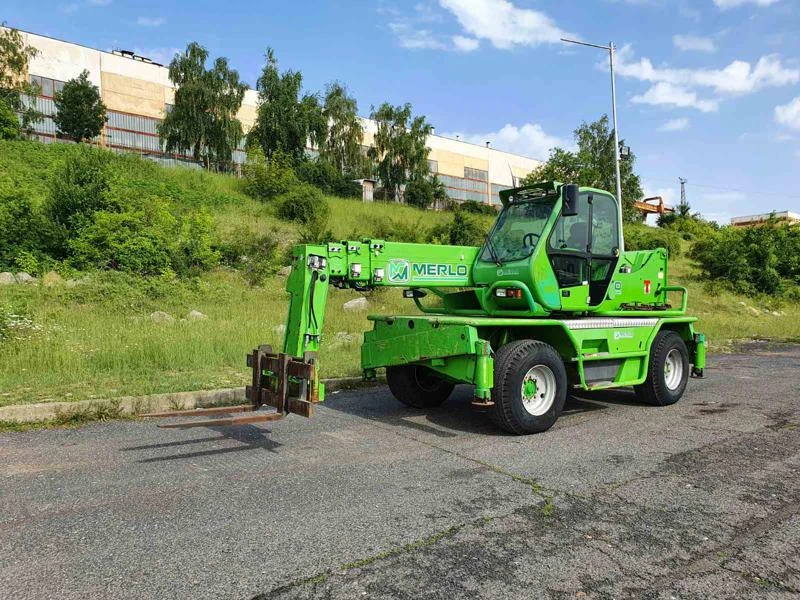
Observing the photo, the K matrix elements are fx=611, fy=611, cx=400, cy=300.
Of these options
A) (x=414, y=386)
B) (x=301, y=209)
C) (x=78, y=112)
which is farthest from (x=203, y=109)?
(x=414, y=386)

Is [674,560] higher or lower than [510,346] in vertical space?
lower

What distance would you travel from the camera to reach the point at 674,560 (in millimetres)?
Result: 3725

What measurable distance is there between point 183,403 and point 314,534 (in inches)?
180

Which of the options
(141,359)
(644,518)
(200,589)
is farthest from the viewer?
(141,359)

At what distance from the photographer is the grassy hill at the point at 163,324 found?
29.2 ft

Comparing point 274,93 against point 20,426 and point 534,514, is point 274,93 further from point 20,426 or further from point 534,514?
point 534,514

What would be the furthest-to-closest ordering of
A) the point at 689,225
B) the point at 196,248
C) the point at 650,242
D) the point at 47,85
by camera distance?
the point at 689,225 → the point at 47,85 → the point at 650,242 → the point at 196,248

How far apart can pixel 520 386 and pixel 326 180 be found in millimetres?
32745

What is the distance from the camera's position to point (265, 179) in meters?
30.8

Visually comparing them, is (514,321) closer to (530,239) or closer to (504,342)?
(504,342)

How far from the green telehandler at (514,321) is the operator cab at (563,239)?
2 centimetres

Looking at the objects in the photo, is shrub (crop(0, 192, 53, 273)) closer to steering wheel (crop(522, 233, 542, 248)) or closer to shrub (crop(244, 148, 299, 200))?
shrub (crop(244, 148, 299, 200))

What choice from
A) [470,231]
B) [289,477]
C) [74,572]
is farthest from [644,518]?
[470,231]

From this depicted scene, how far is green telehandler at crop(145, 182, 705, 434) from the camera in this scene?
625 cm
